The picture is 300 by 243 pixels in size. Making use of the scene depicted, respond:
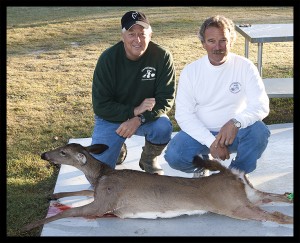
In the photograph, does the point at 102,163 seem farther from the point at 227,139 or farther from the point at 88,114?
the point at 88,114

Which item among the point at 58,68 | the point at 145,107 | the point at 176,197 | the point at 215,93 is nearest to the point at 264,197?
the point at 176,197

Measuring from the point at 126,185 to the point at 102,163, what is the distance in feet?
1.15

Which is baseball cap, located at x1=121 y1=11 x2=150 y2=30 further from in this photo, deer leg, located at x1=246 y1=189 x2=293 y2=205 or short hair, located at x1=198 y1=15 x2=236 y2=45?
deer leg, located at x1=246 y1=189 x2=293 y2=205

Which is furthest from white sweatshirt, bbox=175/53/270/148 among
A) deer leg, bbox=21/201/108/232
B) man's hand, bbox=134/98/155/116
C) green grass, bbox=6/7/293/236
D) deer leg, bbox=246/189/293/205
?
green grass, bbox=6/7/293/236

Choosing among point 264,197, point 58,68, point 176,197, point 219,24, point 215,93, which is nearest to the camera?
point 176,197

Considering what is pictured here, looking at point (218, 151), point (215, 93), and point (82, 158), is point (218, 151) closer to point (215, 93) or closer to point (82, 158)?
point (215, 93)

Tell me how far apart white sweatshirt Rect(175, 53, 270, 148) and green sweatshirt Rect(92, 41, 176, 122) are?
345 millimetres

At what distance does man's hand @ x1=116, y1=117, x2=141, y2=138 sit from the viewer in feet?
14.3

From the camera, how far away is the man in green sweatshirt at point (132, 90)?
4371 mm

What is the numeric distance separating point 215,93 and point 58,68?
18.2 ft

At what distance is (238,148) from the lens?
4055mm

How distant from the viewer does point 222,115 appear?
4.14m
